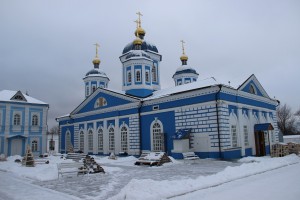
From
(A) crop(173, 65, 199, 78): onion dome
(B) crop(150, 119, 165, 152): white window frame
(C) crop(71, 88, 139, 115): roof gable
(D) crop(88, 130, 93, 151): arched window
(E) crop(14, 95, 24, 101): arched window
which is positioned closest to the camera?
(B) crop(150, 119, 165, 152): white window frame

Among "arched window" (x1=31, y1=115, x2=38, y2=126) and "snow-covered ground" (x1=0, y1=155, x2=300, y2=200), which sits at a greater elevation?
"arched window" (x1=31, y1=115, x2=38, y2=126)

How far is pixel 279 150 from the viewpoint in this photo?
59.3 feet

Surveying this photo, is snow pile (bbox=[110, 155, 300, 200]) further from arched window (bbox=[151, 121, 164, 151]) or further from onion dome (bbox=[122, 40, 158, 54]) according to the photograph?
onion dome (bbox=[122, 40, 158, 54])

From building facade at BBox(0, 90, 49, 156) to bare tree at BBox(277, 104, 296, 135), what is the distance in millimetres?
47397

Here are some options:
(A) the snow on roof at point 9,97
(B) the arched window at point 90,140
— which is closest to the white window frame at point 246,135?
(B) the arched window at point 90,140

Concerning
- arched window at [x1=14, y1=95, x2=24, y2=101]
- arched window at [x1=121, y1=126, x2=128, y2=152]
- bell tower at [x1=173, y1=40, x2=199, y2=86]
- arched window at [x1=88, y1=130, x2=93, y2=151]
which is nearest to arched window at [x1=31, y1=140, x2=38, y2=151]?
arched window at [x1=14, y1=95, x2=24, y2=101]

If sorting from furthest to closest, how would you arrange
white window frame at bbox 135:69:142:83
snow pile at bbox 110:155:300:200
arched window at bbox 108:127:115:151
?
white window frame at bbox 135:69:142:83 → arched window at bbox 108:127:115:151 → snow pile at bbox 110:155:300:200

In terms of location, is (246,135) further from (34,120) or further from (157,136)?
(34,120)

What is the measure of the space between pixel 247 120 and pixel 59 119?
960 inches

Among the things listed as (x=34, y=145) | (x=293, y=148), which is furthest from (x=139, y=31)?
(x=293, y=148)

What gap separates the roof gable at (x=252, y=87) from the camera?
21250 mm

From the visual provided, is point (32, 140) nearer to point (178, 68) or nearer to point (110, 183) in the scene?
point (178, 68)

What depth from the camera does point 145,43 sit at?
30.7 meters

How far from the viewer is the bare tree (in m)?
56.9
